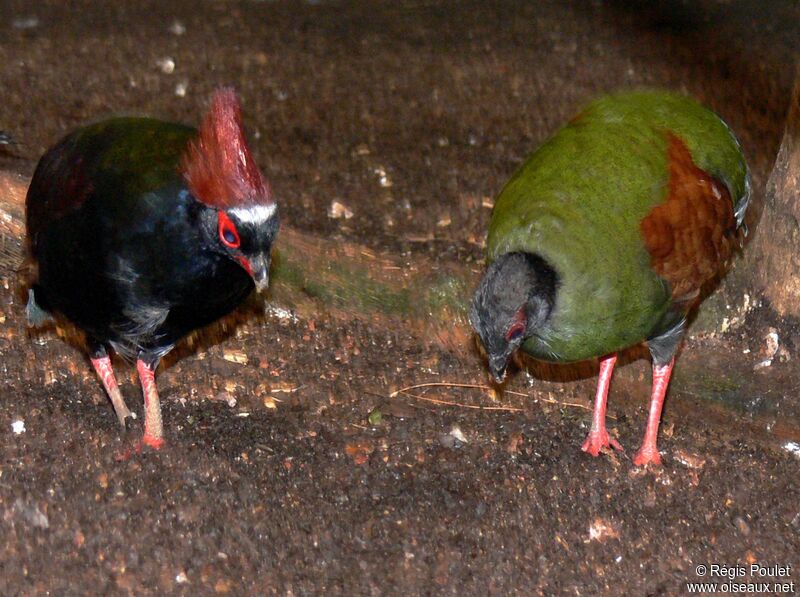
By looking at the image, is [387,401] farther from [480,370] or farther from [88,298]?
[88,298]

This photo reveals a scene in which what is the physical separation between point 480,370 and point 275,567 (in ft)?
4.53

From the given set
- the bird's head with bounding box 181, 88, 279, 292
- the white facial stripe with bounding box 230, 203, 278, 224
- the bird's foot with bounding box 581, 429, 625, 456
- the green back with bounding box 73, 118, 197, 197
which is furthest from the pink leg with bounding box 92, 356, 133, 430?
the bird's foot with bounding box 581, 429, 625, 456

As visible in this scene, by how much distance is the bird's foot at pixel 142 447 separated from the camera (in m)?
3.79

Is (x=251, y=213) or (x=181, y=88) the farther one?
(x=181, y=88)

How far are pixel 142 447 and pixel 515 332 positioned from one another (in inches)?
60.2

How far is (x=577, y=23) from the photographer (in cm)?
707

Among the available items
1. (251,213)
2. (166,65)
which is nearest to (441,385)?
(251,213)

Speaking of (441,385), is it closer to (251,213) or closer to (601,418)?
(601,418)

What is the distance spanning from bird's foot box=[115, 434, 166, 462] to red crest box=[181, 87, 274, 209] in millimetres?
1125

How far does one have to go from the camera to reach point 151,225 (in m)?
3.29

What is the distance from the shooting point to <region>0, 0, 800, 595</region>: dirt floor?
3.47 metres

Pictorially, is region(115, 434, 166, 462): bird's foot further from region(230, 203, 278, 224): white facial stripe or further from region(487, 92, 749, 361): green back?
region(487, 92, 749, 361): green back

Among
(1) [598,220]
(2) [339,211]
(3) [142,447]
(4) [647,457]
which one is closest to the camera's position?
(1) [598,220]

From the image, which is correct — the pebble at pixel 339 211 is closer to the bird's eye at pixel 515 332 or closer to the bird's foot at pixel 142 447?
the bird's foot at pixel 142 447
